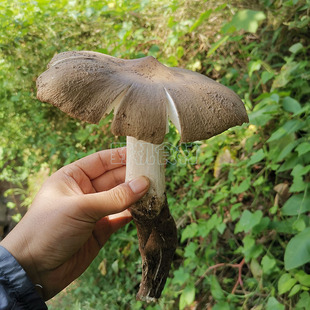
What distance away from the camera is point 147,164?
1.61 m

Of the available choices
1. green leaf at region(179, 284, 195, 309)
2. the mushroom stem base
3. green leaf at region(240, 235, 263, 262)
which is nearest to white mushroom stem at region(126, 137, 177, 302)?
the mushroom stem base

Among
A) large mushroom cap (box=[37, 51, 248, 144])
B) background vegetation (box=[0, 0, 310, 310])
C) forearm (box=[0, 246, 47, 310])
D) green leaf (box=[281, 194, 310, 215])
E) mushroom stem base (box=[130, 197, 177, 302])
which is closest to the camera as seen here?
large mushroom cap (box=[37, 51, 248, 144])

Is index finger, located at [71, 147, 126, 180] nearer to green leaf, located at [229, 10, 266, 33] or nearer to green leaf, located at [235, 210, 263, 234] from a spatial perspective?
green leaf, located at [235, 210, 263, 234]

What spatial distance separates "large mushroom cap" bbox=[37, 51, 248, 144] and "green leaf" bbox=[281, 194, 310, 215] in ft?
2.88

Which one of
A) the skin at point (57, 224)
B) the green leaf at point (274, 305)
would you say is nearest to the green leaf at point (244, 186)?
the green leaf at point (274, 305)

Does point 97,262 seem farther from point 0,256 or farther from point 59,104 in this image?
point 59,104

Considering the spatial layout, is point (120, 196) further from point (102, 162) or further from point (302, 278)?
point (302, 278)

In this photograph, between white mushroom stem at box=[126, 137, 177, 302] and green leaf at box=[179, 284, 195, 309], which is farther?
green leaf at box=[179, 284, 195, 309]

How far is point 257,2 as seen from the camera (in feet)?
9.38

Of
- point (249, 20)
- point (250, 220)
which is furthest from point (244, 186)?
point (249, 20)

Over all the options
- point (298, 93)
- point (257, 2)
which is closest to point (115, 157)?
point (298, 93)

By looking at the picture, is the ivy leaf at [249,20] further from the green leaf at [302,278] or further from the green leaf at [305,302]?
the green leaf at [305,302]

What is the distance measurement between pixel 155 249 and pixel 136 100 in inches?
38.2

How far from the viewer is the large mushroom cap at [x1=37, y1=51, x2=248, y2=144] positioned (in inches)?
46.7
